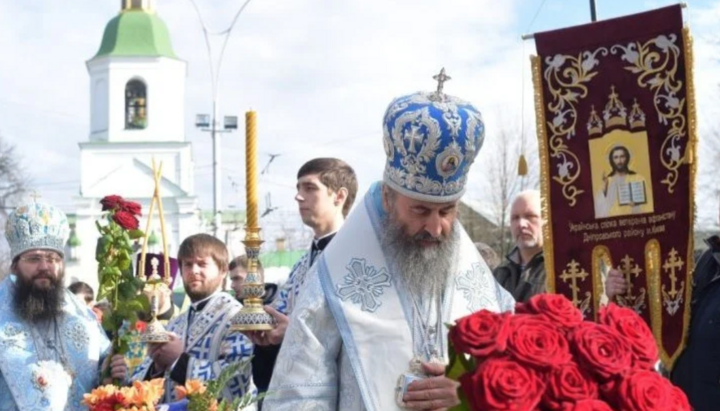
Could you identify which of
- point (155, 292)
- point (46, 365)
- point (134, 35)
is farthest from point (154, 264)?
point (134, 35)

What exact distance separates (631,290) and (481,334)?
116 inches

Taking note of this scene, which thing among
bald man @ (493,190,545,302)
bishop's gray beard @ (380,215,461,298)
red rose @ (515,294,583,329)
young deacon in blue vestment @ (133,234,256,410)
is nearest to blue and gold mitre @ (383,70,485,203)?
bishop's gray beard @ (380,215,461,298)

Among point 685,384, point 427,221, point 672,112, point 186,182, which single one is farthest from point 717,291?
point 186,182

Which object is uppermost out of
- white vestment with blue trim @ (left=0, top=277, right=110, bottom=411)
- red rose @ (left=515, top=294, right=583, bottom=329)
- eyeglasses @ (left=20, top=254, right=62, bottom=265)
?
eyeglasses @ (left=20, top=254, right=62, bottom=265)

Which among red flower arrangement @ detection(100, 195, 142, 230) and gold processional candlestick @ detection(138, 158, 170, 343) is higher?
red flower arrangement @ detection(100, 195, 142, 230)

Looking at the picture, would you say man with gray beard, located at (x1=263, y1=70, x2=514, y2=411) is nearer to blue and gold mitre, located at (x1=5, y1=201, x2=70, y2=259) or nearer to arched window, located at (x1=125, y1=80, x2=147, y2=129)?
blue and gold mitre, located at (x1=5, y1=201, x2=70, y2=259)

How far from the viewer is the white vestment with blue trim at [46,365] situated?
6145 millimetres

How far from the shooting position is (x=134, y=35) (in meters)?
58.7

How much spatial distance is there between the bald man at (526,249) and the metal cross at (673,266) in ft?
3.29

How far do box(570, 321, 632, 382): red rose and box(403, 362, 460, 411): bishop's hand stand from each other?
0.86 meters

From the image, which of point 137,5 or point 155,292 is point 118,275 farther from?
point 137,5

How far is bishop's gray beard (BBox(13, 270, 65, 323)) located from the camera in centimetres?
626

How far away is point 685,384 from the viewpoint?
501 centimetres

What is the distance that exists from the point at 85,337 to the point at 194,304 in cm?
78
